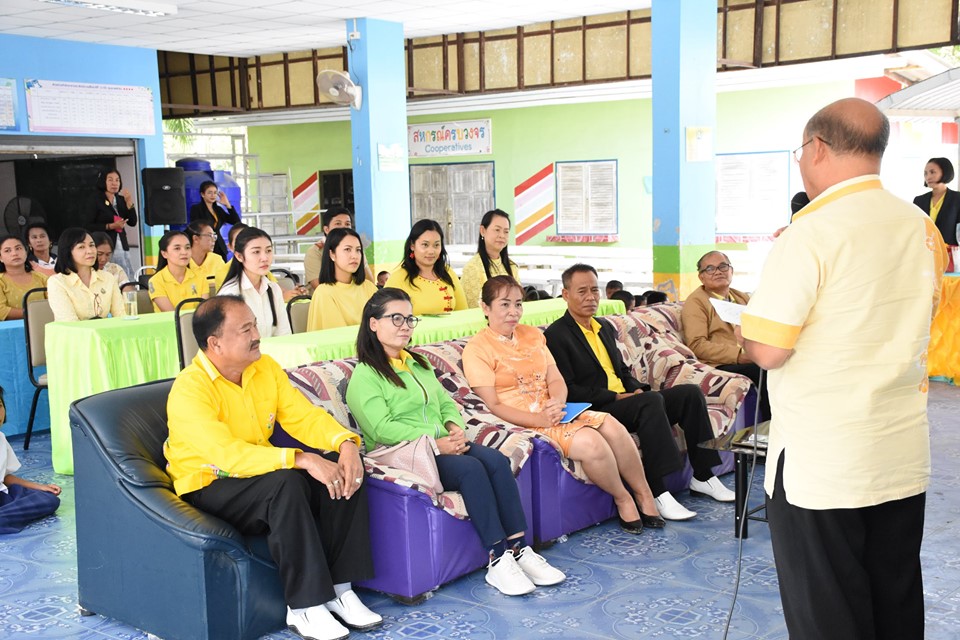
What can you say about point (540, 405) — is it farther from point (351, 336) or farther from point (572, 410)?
point (351, 336)

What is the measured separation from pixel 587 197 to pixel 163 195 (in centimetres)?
608

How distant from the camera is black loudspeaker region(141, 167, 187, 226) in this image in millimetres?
11398

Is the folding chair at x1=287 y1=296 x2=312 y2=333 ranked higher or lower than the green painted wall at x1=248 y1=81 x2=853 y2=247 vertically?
lower

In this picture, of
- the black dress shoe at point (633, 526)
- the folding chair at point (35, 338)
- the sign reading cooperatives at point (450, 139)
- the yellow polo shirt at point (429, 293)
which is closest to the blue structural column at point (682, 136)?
the yellow polo shirt at point (429, 293)

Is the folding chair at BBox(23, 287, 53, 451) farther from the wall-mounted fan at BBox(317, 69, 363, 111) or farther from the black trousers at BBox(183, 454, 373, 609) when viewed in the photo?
the wall-mounted fan at BBox(317, 69, 363, 111)

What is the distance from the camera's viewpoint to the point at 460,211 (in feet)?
51.9

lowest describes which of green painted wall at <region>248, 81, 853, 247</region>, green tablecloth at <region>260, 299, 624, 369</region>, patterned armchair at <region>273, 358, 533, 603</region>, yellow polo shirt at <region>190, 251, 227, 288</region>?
patterned armchair at <region>273, 358, 533, 603</region>

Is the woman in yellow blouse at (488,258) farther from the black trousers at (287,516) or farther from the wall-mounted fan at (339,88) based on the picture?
the wall-mounted fan at (339,88)

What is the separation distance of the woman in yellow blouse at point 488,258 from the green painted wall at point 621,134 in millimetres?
7336

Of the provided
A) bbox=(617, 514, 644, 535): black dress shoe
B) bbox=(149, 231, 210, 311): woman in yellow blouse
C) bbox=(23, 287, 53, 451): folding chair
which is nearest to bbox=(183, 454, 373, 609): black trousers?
bbox=(617, 514, 644, 535): black dress shoe

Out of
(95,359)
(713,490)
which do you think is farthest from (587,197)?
(713,490)

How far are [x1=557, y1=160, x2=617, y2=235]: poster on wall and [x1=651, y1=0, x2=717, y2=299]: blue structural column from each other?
503 centimetres

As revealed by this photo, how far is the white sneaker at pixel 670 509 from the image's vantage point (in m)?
4.90

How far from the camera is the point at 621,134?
47.0 feet
